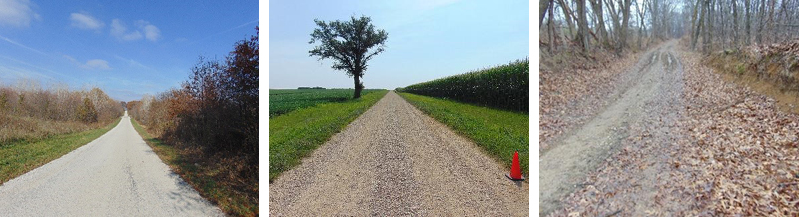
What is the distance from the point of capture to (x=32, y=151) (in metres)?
2.30

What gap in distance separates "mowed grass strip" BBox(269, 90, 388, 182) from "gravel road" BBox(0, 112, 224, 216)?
2.33ft

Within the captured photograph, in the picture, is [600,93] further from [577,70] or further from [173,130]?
[173,130]

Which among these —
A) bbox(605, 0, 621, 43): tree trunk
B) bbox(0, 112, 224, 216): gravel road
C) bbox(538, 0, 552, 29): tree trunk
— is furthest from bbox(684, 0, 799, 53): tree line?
bbox(0, 112, 224, 216): gravel road

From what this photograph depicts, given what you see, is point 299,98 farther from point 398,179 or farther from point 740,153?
point 740,153

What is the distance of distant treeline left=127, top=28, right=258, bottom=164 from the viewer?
298cm

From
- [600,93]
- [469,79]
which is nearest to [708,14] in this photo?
[600,93]

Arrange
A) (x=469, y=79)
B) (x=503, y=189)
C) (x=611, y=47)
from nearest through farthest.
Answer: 1. (x=503, y=189)
2. (x=469, y=79)
3. (x=611, y=47)

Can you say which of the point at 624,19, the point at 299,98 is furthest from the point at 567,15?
the point at 299,98

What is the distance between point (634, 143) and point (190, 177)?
14.7 feet

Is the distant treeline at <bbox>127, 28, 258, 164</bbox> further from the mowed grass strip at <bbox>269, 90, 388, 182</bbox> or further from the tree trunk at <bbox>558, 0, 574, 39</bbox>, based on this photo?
the tree trunk at <bbox>558, 0, 574, 39</bbox>

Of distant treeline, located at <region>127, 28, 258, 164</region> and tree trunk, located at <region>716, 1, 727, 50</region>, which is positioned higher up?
tree trunk, located at <region>716, 1, 727, 50</region>

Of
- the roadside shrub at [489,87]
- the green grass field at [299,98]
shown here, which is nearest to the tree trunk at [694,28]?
the roadside shrub at [489,87]

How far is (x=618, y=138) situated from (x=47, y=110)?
5.34 meters

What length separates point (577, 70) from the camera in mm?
4355
